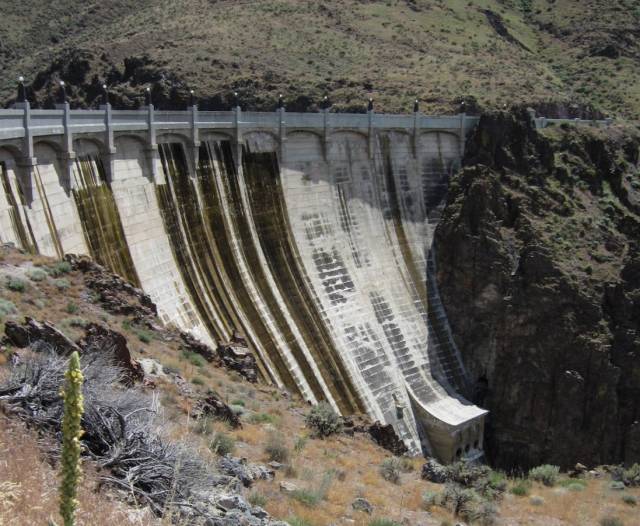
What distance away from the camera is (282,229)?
3431cm

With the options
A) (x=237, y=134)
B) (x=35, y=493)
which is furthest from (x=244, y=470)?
(x=237, y=134)

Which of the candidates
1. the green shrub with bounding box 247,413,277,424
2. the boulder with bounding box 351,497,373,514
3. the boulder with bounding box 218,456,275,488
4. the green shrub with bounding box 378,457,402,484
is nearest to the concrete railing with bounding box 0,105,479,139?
the green shrub with bounding box 247,413,277,424

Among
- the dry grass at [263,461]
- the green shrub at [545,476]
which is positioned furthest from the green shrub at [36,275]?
the green shrub at [545,476]

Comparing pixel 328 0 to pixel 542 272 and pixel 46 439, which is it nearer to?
pixel 542 272

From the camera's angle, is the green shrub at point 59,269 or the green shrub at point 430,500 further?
the green shrub at point 59,269

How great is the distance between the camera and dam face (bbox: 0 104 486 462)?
24172 millimetres

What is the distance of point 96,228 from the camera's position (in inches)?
979

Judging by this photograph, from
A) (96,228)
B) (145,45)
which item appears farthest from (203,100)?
(96,228)

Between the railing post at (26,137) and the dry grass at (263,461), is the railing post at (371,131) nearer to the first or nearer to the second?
the dry grass at (263,461)

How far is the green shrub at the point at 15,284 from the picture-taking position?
1839 cm

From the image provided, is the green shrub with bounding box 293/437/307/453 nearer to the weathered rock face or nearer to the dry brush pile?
the dry brush pile

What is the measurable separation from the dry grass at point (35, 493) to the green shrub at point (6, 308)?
25.4ft

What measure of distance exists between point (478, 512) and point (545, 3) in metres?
100

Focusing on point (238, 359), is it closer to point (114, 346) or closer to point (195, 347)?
point (195, 347)
